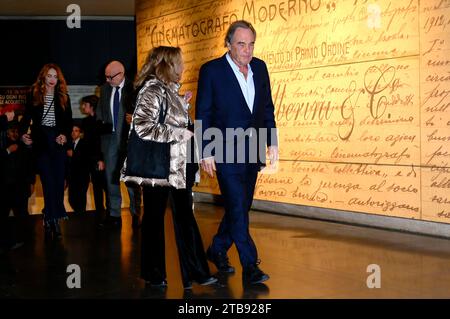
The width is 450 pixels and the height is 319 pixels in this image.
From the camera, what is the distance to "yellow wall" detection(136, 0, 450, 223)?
18.8 feet

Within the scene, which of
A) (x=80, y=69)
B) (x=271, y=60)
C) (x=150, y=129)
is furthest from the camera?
(x=80, y=69)

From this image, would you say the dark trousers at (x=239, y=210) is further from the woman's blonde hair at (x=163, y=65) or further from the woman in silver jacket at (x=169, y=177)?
the woman's blonde hair at (x=163, y=65)

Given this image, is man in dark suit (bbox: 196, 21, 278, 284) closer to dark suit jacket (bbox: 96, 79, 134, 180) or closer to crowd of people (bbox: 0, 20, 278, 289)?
crowd of people (bbox: 0, 20, 278, 289)

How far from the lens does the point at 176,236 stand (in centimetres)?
426

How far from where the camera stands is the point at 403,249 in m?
5.30

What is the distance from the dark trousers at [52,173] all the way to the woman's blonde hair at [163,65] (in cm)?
229

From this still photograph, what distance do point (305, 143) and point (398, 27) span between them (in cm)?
167

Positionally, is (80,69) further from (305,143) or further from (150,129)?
(150,129)

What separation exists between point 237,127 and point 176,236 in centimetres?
79

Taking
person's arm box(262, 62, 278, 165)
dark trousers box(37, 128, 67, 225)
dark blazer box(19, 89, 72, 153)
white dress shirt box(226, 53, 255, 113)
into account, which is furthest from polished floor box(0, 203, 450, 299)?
white dress shirt box(226, 53, 255, 113)

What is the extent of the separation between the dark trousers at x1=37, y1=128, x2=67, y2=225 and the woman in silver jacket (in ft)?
7.38

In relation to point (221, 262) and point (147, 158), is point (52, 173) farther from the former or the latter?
point (147, 158)

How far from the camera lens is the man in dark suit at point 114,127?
6.93 m
